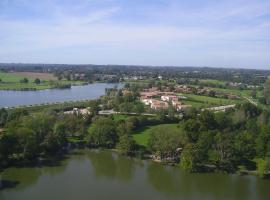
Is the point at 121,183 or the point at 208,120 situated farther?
the point at 208,120

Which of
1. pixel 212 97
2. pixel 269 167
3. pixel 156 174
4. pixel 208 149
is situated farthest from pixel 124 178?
pixel 212 97

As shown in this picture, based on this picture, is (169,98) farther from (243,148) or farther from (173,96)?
(243,148)

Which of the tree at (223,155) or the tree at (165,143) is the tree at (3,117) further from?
the tree at (223,155)

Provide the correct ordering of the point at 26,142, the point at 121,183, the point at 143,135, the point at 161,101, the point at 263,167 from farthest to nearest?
the point at 161,101
the point at 143,135
the point at 26,142
the point at 263,167
the point at 121,183

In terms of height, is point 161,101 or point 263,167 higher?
point 161,101

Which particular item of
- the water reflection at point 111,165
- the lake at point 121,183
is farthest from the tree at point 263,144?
the water reflection at point 111,165

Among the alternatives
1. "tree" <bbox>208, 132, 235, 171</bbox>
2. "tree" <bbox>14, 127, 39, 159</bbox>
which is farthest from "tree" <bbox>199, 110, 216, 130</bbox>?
"tree" <bbox>14, 127, 39, 159</bbox>

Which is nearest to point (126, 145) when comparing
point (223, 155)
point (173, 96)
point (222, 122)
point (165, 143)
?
point (165, 143)

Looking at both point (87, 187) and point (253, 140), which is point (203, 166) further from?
point (87, 187)
